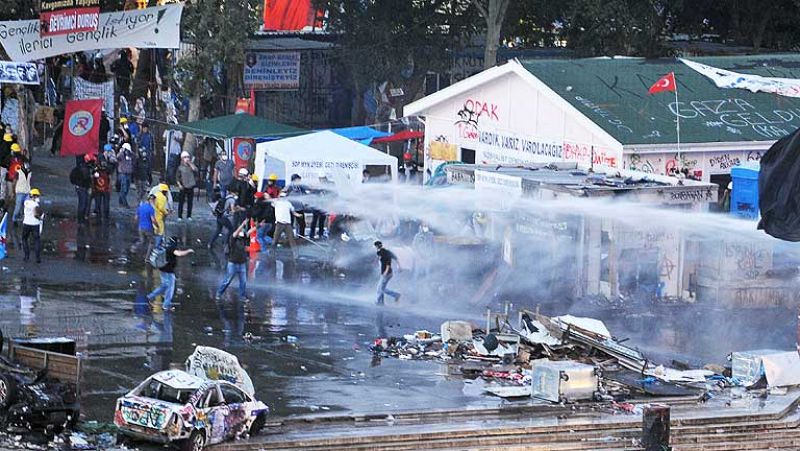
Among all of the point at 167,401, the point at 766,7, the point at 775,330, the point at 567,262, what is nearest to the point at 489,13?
the point at 766,7

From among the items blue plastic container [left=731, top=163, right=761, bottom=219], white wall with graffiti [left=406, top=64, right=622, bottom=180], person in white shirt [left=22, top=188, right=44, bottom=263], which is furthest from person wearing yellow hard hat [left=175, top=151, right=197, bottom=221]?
blue plastic container [left=731, top=163, right=761, bottom=219]

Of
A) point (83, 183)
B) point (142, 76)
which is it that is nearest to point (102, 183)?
point (83, 183)

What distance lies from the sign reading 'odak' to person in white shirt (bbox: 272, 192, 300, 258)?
8.16m

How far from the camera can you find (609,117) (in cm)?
3722

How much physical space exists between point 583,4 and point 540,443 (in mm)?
32639

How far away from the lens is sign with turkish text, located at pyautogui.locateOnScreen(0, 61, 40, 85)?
38.2 m

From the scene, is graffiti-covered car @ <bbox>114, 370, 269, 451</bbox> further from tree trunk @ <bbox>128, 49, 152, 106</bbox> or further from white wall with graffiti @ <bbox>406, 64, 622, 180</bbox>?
tree trunk @ <bbox>128, 49, 152, 106</bbox>

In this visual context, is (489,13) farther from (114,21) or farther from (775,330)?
(775,330)

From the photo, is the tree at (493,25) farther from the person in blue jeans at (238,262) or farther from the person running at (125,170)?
the person in blue jeans at (238,262)

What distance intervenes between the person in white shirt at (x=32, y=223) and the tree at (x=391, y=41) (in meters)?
21.9

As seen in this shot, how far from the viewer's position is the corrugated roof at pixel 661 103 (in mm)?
37281

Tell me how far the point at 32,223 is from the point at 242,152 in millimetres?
10201

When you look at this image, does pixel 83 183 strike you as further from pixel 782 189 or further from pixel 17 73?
pixel 782 189

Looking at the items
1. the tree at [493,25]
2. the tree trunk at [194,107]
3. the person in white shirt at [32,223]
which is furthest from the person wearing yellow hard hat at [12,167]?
the tree at [493,25]
